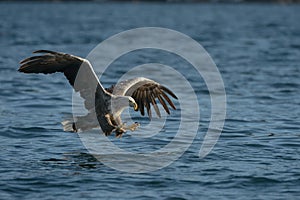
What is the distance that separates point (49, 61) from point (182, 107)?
6134 millimetres

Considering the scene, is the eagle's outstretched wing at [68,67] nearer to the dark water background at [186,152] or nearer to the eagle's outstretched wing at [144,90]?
the eagle's outstretched wing at [144,90]

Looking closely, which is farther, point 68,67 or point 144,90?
point 144,90

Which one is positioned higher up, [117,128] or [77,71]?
[77,71]

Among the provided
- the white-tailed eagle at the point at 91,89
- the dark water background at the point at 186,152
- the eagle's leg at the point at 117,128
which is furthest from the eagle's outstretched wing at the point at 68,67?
the dark water background at the point at 186,152

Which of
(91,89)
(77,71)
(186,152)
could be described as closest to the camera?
(77,71)

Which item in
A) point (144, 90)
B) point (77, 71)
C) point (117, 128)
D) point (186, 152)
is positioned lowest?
point (186, 152)

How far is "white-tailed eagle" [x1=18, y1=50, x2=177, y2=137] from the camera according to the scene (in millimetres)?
10430

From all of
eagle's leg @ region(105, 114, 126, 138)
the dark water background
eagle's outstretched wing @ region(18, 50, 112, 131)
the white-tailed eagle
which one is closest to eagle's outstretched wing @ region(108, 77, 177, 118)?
the white-tailed eagle

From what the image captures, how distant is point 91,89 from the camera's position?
1089cm

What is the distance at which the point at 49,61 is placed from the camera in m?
10.4

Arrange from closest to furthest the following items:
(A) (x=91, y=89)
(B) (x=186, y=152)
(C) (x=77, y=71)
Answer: (C) (x=77, y=71) → (A) (x=91, y=89) → (B) (x=186, y=152)

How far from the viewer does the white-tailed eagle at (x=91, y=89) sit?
1043 centimetres

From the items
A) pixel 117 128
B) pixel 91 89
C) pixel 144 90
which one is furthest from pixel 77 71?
pixel 144 90

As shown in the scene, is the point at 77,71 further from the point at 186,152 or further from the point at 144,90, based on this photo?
the point at 186,152
